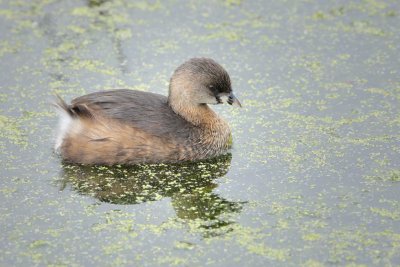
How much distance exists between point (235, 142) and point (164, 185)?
87 centimetres

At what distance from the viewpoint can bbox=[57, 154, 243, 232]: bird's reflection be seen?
16.4 ft

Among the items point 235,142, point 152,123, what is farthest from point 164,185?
point 235,142

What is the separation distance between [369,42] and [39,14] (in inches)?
122

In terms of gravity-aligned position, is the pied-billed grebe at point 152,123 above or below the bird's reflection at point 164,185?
above

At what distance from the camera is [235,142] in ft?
19.5

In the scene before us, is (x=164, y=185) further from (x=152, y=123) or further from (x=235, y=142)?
(x=235, y=142)


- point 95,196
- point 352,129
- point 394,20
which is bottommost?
point 95,196

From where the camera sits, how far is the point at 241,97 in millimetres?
6602

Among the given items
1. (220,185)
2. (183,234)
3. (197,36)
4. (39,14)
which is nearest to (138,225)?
(183,234)

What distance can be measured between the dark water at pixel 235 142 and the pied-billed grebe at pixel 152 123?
0.10 m

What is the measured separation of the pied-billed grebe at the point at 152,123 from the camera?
5.51m

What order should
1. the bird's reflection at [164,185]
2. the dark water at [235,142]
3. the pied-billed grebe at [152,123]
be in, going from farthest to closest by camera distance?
1. the pied-billed grebe at [152,123]
2. the bird's reflection at [164,185]
3. the dark water at [235,142]

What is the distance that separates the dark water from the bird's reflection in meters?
0.01

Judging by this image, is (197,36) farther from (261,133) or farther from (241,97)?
(261,133)
